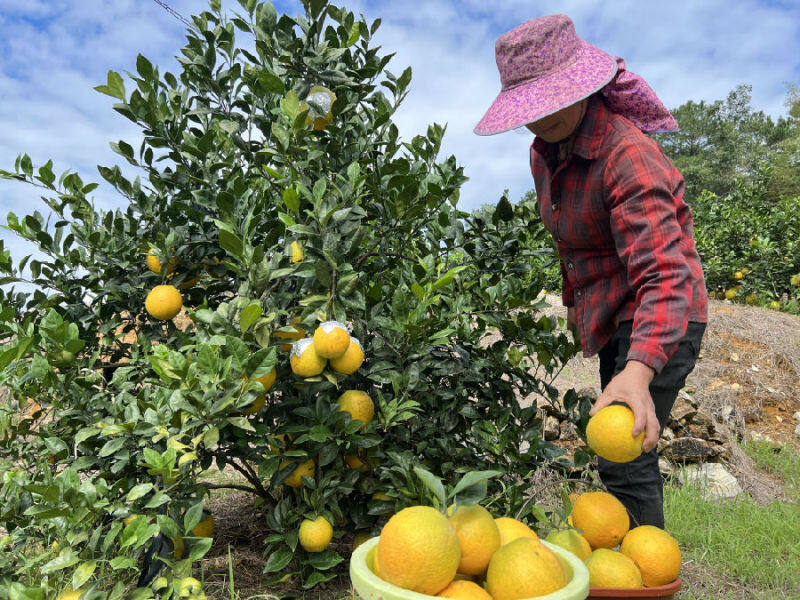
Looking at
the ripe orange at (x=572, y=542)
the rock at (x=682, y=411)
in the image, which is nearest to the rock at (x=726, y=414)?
the rock at (x=682, y=411)

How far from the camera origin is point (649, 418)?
1318 mm

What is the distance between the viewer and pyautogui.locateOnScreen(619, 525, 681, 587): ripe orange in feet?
4.10

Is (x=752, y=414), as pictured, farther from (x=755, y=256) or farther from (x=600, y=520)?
(x=600, y=520)

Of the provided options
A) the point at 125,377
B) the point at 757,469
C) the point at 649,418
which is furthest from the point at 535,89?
the point at 757,469

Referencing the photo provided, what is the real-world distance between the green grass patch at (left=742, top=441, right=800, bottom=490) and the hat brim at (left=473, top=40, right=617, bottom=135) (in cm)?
337

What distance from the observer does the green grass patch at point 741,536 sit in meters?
2.38

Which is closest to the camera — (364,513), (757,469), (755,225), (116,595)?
(116,595)

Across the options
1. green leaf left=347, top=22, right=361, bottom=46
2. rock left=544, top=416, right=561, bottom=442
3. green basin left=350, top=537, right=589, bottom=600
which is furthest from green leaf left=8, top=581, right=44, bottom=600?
rock left=544, top=416, right=561, bottom=442

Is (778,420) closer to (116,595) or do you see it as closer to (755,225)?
(755,225)

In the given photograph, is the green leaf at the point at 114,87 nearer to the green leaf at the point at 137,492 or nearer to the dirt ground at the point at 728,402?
the green leaf at the point at 137,492

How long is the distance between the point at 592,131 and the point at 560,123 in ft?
0.35

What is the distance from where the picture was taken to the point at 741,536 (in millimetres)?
2721

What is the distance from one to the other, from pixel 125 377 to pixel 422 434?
1113 millimetres

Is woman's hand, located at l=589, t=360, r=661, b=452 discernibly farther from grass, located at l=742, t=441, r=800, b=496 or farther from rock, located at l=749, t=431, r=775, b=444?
rock, located at l=749, t=431, r=775, b=444
